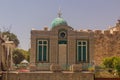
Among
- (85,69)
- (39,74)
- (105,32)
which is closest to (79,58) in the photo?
(85,69)

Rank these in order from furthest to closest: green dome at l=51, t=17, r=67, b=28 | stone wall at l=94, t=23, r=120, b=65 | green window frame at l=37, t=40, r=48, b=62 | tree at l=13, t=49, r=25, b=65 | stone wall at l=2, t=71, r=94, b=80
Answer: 1. stone wall at l=94, t=23, r=120, b=65
2. tree at l=13, t=49, r=25, b=65
3. green dome at l=51, t=17, r=67, b=28
4. green window frame at l=37, t=40, r=48, b=62
5. stone wall at l=2, t=71, r=94, b=80

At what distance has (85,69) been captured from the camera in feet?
125

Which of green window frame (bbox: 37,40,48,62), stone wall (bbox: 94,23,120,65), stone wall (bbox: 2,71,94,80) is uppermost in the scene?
stone wall (bbox: 94,23,120,65)

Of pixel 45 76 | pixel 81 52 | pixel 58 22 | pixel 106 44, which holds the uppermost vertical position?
pixel 58 22

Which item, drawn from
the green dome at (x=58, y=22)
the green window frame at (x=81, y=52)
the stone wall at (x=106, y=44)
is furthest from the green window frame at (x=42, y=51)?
the stone wall at (x=106, y=44)

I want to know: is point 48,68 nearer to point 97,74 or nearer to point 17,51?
point 97,74

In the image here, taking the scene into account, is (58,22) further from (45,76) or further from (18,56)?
(18,56)

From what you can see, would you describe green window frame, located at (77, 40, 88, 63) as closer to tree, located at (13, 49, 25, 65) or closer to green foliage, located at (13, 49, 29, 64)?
green foliage, located at (13, 49, 29, 64)

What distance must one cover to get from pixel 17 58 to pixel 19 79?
32081mm

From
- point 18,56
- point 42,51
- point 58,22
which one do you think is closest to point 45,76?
point 42,51

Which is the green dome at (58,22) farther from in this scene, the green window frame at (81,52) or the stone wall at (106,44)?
the stone wall at (106,44)

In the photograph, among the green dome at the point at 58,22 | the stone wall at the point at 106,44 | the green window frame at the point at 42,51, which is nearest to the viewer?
the green window frame at the point at 42,51

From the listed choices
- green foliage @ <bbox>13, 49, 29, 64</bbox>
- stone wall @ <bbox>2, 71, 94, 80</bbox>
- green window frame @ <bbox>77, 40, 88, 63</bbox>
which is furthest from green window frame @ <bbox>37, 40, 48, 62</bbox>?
green foliage @ <bbox>13, 49, 29, 64</bbox>

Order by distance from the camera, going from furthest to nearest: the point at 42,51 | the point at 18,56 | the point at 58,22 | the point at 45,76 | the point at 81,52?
the point at 18,56
the point at 58,22
the point at 81,52
the point at 42,51
the point at 45,76
